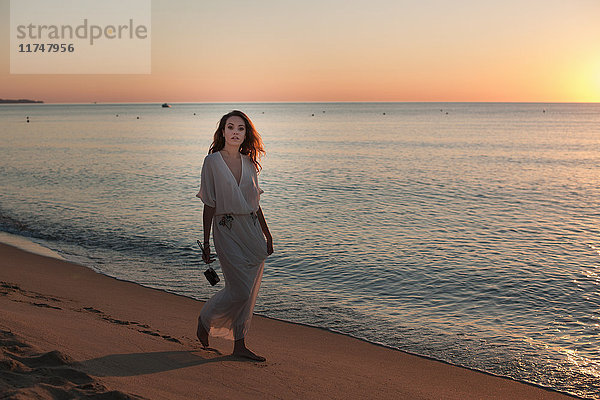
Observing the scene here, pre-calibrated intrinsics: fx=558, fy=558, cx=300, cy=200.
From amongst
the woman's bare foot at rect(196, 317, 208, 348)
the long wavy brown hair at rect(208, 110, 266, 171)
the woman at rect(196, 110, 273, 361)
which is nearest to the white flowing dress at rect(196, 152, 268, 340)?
the woman at rect(196, 110, 273, 361)

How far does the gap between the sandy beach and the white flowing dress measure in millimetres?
486

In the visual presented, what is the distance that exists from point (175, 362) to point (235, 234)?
1.24m

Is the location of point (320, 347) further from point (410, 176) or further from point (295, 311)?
point (410, 176)

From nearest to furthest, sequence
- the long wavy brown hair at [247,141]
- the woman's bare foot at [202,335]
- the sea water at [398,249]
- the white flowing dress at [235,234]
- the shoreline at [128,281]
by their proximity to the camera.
→ 1. the white flowing dress at [235,234]
2. the long wavy brown hair at [247,141]
3. the woman's bare foot at [202,335]
4. the shoreline at [128,281]
5. the sea water at [398,249]

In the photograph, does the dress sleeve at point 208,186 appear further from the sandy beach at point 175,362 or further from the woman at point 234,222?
the sandy beach at point 175,362

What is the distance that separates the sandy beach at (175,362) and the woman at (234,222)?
0.39 metres

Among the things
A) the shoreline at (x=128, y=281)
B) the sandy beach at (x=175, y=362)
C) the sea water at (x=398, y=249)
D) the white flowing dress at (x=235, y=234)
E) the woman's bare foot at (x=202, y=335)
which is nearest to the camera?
the sandy beach at (x=175, y=362)

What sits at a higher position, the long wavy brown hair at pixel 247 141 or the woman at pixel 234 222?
the long wavy brown hair at pixel 247 141

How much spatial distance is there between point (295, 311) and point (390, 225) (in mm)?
7287

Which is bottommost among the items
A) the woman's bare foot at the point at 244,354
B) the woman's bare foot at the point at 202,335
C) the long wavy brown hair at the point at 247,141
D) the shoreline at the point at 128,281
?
the shoreline at the point at 128,281

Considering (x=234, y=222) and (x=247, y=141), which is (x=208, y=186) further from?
(x=247, y=141)

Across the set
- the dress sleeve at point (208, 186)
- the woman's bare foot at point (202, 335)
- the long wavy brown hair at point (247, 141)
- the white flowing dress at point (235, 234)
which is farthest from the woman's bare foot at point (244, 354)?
the long wavy brown hair at point (247, 141)

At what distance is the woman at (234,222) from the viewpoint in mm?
5164

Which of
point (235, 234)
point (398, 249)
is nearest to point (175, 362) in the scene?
point (235, 234)
